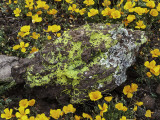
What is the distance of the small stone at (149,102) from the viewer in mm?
3891

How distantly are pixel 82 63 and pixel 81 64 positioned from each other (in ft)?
0.08

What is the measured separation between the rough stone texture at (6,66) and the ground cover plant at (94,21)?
0.88 feet

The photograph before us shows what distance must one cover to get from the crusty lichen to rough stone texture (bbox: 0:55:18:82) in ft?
1.96

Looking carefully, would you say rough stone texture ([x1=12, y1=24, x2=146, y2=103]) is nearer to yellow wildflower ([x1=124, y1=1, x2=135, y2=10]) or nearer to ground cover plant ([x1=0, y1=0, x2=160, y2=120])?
ground cover plant ([x1=0, y1=0, x2=160, y2=120])

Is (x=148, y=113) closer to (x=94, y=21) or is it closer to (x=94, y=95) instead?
(x=94, y=95)

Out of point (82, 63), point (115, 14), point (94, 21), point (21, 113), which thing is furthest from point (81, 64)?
point (94, 21)

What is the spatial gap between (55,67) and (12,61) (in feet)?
3.80

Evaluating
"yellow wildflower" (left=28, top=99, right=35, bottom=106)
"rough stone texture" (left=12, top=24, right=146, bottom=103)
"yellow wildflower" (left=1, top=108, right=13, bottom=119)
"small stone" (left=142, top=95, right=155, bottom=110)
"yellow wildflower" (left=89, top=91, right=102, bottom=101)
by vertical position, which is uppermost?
"rough stone texture" (left=12, top=24, right=146, bottom=103)

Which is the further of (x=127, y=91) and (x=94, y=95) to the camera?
(x=127, y=91)

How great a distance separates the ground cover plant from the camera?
3.67m

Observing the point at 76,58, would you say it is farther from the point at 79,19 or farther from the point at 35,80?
the point at 79,19

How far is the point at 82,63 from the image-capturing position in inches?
143

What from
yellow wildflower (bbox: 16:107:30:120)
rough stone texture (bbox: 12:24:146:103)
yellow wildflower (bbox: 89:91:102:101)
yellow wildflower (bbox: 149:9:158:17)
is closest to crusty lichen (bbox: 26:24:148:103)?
rough stone texture (bbox: 12:24:146:103)

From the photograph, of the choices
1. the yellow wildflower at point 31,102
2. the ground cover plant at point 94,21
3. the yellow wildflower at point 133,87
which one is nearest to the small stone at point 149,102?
the ground cover plant at point 94,21
